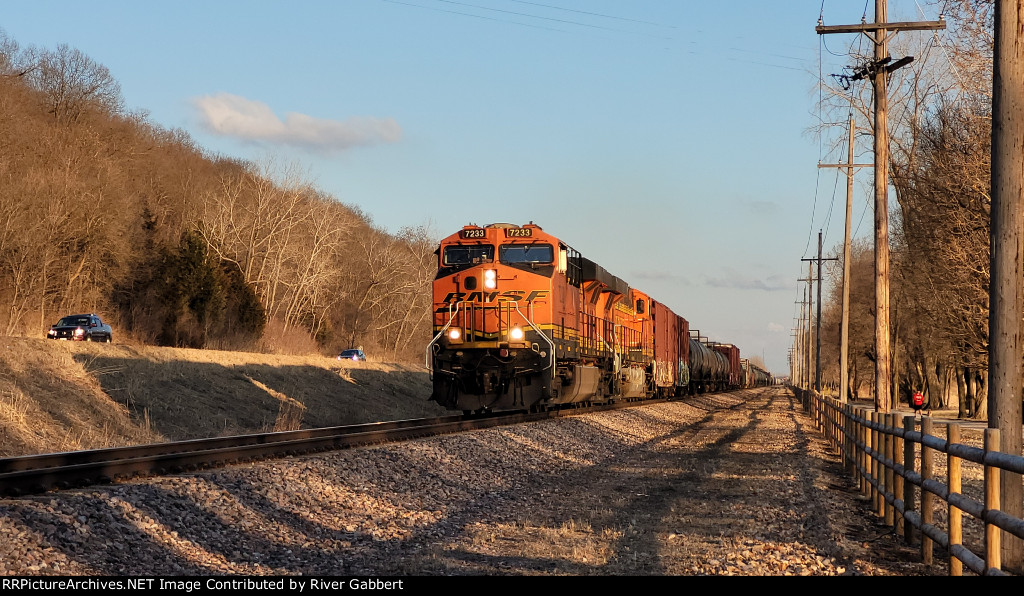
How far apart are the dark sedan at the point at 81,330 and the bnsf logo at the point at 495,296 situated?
20.7 meters

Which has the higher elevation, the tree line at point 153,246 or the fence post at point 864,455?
the tree line at point 153,246

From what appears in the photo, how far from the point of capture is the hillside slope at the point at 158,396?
17.1 meters

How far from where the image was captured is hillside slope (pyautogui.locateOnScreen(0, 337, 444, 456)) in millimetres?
17094

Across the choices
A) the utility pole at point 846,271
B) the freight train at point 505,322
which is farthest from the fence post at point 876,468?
the utility pole at point 846,271

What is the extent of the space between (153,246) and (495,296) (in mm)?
46856

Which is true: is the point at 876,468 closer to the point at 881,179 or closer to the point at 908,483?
the point at 908,483

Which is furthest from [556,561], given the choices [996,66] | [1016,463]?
[996,66]

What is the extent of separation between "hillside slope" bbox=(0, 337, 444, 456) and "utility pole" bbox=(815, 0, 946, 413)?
1317cm

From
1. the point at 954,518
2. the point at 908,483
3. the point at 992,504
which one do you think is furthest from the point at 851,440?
the point at 992,504

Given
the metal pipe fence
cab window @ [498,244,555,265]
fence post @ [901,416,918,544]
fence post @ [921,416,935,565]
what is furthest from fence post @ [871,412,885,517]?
cab window @ [498,244,555,265]

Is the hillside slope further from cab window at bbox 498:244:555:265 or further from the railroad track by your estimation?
cab window at bbox 498:244:555:265

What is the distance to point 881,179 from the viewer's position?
20.3 meters

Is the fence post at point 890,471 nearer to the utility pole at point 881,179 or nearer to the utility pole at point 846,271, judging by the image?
the utility pole at point 881,179
